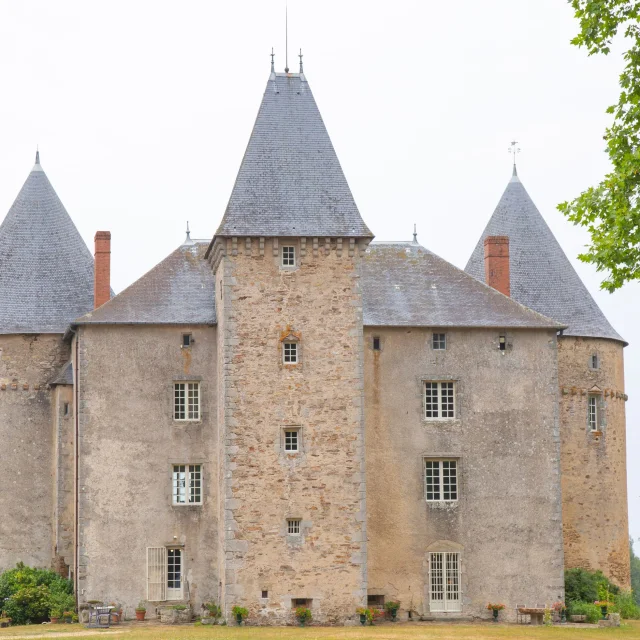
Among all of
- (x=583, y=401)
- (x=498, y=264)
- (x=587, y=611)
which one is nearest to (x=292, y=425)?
(x=498, y=264)

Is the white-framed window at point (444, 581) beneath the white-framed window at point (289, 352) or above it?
beneath

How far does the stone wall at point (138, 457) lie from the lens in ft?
143

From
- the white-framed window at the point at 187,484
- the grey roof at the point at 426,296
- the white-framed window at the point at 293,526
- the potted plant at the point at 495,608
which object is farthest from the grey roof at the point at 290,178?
the potted plant at the point at 495,608

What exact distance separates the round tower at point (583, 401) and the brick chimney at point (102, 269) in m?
13.4

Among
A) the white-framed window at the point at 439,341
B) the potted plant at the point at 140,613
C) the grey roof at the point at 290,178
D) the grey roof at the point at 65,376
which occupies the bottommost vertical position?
the potted plant at the point at 140,613

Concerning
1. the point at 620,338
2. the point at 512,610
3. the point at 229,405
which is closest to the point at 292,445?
the point at 229,405

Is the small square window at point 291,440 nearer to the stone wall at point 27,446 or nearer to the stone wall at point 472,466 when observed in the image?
the stone wall at point 472,466

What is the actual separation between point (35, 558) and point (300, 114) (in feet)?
54.9

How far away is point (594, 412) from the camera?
4931 centimetres

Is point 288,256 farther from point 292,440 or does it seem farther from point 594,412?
point 594,412

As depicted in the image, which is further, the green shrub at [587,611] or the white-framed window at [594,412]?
the white-framed window at [594,412]

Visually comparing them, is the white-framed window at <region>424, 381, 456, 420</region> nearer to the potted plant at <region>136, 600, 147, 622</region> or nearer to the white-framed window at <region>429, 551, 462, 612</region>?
the white-framed window at <region>429, 551, 462, 612</region>

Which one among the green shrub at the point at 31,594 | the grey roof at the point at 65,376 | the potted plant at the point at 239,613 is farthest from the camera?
the grey roof at the point at 65,376

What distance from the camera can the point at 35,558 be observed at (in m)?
47.1
